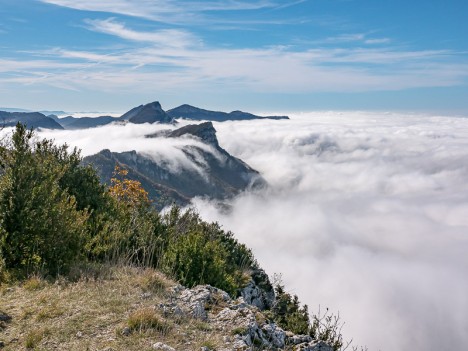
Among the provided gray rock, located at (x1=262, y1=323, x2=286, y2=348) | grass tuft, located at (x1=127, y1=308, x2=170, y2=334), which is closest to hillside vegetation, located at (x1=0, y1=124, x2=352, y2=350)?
grass tuft, located at (x1=127, y1=308, x2=170, y2=334)

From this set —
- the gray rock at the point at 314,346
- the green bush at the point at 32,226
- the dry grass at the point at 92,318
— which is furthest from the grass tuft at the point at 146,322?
the green bush at the point at 32,226

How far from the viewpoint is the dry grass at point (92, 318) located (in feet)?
22.0

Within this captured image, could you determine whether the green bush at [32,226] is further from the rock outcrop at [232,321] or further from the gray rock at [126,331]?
the gray rock at [126,331]

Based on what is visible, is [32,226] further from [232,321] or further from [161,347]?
[232,321]

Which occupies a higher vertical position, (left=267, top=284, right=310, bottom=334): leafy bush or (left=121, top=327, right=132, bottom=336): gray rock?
(left=121, top=327, right=132, bottom=336): gray rock

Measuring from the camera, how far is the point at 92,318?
7512mm

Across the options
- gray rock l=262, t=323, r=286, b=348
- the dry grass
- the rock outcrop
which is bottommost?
gray rock l=262, t=323, r=286, b=348

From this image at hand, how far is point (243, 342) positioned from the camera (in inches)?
288

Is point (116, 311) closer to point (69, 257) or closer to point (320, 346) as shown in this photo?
point (69, 257)

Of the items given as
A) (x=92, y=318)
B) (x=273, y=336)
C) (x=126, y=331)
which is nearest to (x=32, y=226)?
(x=92, y=318)

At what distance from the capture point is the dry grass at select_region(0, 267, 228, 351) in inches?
264

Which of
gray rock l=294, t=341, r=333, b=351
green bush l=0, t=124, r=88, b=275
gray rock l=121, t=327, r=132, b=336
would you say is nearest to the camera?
gray rock l=121, t=327, r=132, b=336

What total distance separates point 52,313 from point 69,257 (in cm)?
328

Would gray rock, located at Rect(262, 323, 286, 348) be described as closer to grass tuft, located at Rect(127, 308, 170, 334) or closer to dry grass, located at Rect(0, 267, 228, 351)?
dry grass, located at Rect(0, 267, 228, 351)
